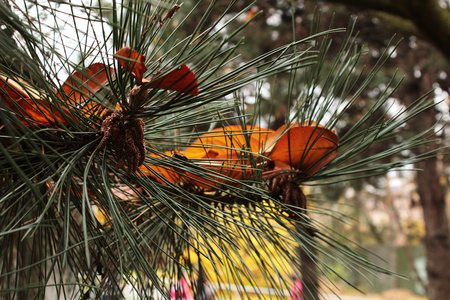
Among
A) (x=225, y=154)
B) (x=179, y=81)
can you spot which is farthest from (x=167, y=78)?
(x=225, y=154)

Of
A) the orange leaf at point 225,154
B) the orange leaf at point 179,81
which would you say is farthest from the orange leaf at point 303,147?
the orange leaf at point 179,81

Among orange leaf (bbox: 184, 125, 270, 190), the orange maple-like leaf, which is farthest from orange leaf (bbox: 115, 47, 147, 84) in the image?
orange leaf (bbox: 184, 125, 270, 190)

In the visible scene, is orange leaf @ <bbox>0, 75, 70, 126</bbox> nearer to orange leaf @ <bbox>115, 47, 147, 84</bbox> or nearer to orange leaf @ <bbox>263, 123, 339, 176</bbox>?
orange leaf @ <bbox>115, 47, 147, 84</bbox>

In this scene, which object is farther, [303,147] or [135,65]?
[303,147]

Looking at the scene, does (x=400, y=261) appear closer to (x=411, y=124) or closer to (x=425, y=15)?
(x=411, y=124)

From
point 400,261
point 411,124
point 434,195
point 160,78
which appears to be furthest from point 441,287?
point 400,261

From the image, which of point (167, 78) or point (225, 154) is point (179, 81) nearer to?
point (167, 78)
